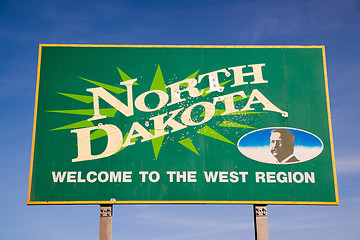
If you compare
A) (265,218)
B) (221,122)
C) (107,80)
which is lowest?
(265,218)

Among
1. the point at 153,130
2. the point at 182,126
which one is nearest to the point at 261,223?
the point at 182,126

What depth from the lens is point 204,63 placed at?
16641mm

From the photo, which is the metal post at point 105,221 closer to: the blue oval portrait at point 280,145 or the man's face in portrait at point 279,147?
the blue oval portrait at point 280,145

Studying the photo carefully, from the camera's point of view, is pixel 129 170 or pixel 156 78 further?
pixel 156 78

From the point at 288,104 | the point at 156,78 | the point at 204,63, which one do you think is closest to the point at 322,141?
the point at 288,104

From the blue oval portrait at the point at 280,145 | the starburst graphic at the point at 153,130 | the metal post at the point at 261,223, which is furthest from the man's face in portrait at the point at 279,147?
the metal post at the point at 261,223

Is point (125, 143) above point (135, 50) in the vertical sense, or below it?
below

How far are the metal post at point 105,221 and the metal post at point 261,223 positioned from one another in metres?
4.84

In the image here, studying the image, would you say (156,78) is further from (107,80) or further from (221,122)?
(221,122)

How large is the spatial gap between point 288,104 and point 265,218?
415 cm

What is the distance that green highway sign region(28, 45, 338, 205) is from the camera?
50.1ft

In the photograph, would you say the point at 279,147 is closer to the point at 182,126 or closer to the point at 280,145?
the point at 280,145

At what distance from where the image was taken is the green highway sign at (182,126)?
15.3m

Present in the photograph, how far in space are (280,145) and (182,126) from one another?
3498 millimetres
